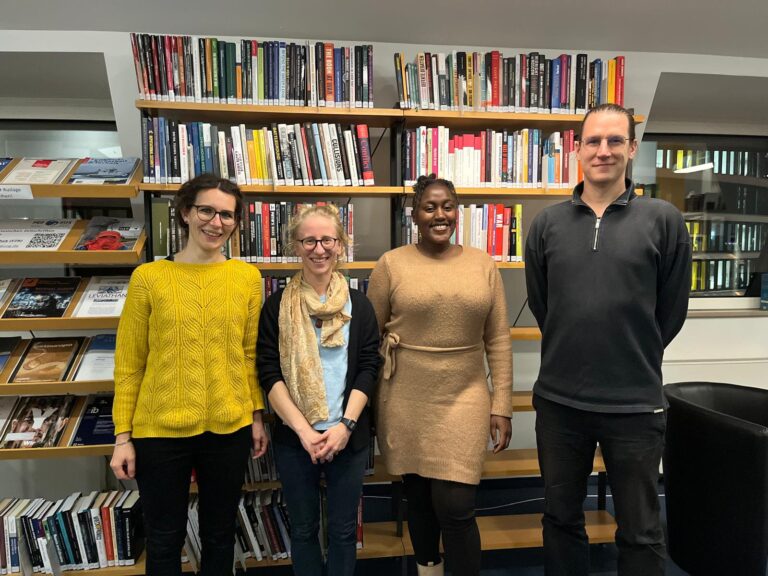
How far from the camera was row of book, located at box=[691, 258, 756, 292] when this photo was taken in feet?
10.7

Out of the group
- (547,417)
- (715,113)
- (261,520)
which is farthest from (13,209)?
(715,113)

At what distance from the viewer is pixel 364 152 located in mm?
2100

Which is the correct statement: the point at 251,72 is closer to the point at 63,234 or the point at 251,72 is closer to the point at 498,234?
the point at 63,234

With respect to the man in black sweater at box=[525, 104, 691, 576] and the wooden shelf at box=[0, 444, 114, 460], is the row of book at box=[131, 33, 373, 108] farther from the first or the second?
the wooden shelf at box=[0, 444, 114, 460]

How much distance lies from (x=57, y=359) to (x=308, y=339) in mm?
1137

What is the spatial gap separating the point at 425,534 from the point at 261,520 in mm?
769

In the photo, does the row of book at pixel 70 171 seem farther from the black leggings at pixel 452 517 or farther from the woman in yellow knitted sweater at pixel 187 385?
the black leggings at pixel 452 517

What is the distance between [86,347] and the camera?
2010 mm

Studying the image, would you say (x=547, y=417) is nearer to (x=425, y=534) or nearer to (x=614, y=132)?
(x=425, y=534)

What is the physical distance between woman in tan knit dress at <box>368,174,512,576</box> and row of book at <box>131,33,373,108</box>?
27.2 inches

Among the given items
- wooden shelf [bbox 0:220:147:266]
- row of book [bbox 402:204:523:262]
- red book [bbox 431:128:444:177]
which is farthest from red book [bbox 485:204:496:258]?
wooden shelf [bbox 0:220:147:266]

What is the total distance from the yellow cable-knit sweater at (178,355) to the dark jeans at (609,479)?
3.21ft

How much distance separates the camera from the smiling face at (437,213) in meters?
1.66

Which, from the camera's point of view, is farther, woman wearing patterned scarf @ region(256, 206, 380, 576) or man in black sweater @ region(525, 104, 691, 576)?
woman wearing patterned scarf @ region(256, 206, 380, 576)
